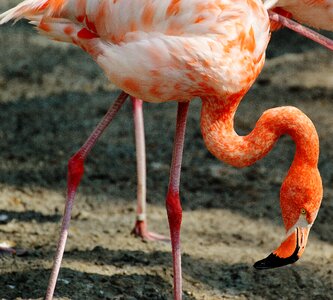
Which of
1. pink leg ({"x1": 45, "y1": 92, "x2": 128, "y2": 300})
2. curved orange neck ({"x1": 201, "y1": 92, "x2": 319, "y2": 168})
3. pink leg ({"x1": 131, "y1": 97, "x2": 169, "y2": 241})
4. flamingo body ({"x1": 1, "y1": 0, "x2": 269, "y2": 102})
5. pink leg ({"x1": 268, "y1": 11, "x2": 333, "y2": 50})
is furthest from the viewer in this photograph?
pink leg ({"x1": 131, "y1": 97, "x2": 169, "y2": 241})

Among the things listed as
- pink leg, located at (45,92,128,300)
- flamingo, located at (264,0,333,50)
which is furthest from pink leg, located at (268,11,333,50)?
pink leg, located at (45,92,128,300)

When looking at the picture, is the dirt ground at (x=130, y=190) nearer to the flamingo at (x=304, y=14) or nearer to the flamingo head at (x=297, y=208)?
the flamingo head at (x=297, y=208)

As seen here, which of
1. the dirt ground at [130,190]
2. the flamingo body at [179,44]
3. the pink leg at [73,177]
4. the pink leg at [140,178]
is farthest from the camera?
the pink leg at [140,178]

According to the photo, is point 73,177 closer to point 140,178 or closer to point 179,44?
point 140,178

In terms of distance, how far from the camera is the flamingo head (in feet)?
11.7

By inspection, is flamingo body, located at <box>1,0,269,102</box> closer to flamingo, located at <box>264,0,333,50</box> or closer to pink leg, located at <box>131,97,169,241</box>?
flamingo, located at <box>264,0,333,50</box>

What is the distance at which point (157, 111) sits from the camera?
261 inches

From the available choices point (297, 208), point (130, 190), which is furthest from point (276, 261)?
point (130, 190)

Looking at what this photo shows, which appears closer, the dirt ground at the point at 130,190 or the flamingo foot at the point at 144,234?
the dirt ground at the point at 130,190

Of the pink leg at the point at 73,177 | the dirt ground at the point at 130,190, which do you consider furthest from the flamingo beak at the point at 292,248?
the pink leg at the point at 73,177

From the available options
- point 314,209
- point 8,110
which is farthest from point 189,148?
point 314,209

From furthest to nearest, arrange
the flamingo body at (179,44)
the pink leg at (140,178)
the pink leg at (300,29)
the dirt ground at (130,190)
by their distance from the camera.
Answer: the pink leg at (140,178) → the pink leg at (300,29) → the dirt ground at (130,190) → the flamingo body at (179,44)

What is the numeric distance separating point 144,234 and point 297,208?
143cm

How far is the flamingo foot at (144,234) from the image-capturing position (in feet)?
15.8
